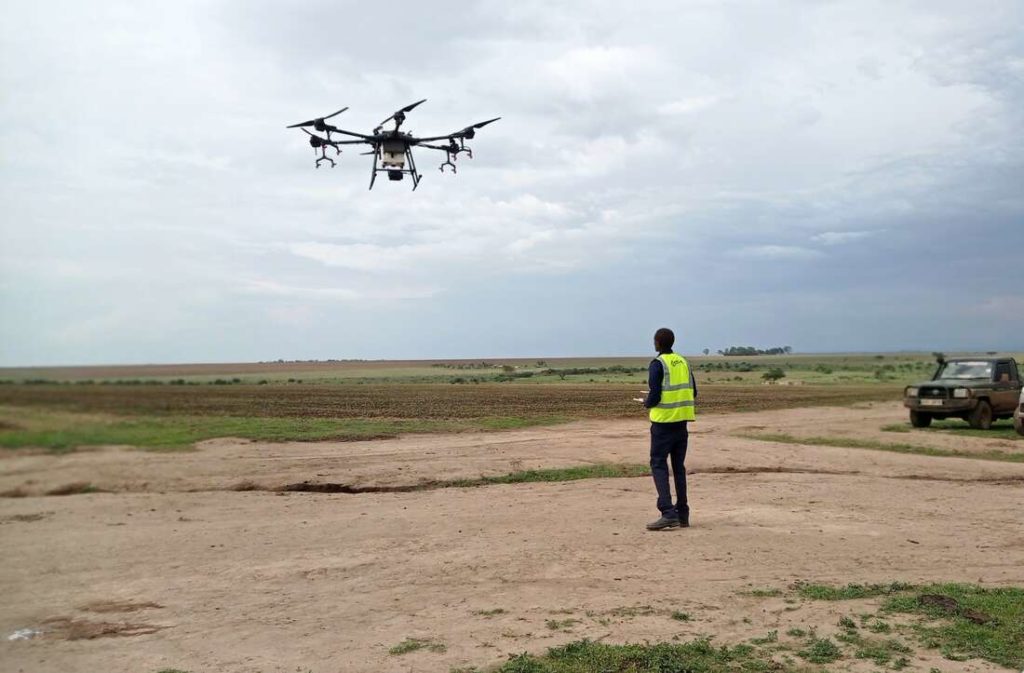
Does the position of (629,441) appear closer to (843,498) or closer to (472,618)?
(843,498)

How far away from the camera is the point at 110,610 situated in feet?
20.5

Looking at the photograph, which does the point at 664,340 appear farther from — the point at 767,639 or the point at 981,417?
the point at 981,417

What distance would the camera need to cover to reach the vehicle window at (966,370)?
22484mm

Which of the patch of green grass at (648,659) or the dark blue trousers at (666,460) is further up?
the dark blue trousers at (666,460)

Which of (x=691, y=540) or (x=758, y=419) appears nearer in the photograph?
(x=691, y=540)

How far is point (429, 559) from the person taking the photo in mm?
7828

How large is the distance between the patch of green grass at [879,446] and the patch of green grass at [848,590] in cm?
1140

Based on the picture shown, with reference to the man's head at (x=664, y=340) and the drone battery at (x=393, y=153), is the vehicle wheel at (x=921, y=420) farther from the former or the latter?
the drone battery at (x=393, y=153)

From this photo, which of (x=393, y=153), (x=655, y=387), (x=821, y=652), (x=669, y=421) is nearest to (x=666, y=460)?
(x=669, y=421)

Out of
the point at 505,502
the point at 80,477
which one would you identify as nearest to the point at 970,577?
the point at 505,502

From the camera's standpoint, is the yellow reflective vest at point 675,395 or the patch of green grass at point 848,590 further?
the yellow reflective vest at point 675,395

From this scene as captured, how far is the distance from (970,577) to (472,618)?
474 centimetres

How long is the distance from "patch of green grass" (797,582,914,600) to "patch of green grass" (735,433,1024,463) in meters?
11.4

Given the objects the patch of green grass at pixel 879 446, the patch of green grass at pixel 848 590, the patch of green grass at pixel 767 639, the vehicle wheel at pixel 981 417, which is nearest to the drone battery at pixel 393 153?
the patch of green grass at pixel 848 590
